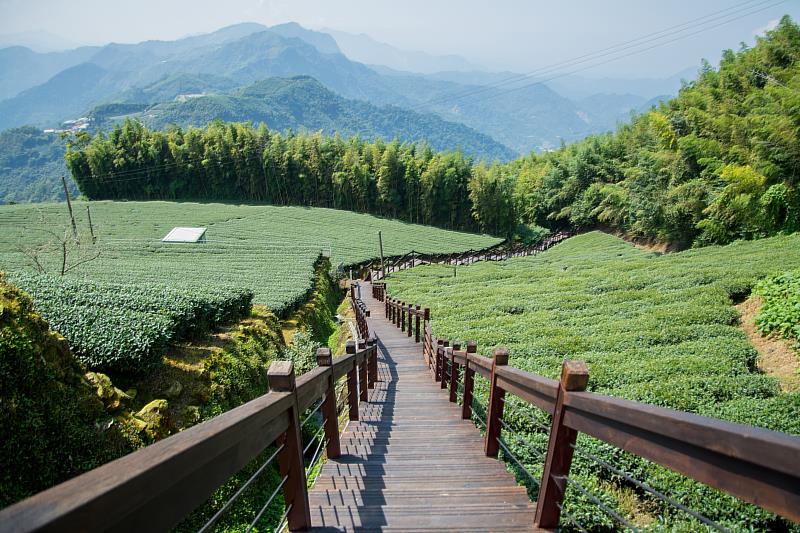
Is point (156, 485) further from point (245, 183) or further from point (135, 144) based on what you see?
point (135, 144)

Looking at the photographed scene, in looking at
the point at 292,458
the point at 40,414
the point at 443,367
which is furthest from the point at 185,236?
the point at 292,458

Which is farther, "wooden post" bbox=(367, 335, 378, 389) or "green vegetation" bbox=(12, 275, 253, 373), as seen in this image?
"wooden post" bbox=(367, 335, 378, 389)

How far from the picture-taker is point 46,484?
410 centimetres

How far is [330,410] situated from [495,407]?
1449 mm

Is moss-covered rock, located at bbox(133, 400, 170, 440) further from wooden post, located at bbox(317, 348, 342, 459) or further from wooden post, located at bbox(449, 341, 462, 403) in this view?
wooden post, located at bbox(449, 341, 462, 403)

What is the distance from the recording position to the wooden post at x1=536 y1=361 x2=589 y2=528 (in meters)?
1.96

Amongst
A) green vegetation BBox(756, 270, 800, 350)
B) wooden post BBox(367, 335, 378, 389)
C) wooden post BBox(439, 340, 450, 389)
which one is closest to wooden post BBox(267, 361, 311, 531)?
wooden post BBox(439, 340, 450, 389)

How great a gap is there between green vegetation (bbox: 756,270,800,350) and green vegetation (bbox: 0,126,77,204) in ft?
569

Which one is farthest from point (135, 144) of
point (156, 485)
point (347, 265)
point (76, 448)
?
point (156, 485)

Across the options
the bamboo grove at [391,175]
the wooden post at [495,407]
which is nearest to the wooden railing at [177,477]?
the wooden post at [495,407]

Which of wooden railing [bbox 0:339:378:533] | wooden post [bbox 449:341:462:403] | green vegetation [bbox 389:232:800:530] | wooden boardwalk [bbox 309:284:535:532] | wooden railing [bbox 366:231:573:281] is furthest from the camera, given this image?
wooden railing [bbox 366:231:573:281]

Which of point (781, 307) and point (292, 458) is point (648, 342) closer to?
point (781, 307)

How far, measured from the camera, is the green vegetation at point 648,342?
3711mm

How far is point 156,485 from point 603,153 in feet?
168
